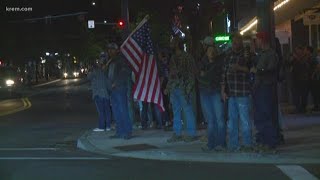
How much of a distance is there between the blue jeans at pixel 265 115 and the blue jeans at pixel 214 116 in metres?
0.59

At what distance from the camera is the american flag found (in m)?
13.0

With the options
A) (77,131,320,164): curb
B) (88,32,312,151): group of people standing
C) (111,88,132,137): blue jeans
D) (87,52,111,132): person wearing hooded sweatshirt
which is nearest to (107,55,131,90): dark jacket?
(111,88,132,137): blue jeans

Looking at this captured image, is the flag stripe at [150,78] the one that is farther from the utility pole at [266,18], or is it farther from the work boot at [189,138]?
the utility pole at [266,18]

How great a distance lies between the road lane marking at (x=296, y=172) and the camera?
873cm

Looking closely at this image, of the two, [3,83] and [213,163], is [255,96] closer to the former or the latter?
[213,163]

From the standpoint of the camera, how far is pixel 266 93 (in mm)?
10500

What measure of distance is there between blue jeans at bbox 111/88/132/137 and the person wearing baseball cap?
3176mm

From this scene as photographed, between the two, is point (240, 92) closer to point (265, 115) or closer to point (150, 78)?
point (265, 115)

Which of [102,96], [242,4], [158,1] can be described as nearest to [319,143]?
[102,96]

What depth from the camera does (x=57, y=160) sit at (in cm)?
1074

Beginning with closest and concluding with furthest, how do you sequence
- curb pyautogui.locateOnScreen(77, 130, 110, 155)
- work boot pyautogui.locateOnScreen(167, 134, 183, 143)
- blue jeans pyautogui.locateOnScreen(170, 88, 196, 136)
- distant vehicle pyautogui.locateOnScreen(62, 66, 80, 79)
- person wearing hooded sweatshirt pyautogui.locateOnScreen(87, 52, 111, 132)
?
1. curb pyautogui.locateOnScreen(77, 130, 110, 155)
2. blue jeans pyautogui.locateOnScreen(170, 88, 196, 136)
3. work boot pyautogui.locateOnScreen(167, 134, 183, 143)
4. person wearing hooded sweatshirt pyautogui.locateOnScreen(87, 52, 111, 132)
5. distant vehicle pyautogui.locateOnScreen(62, 66, 80, 79)

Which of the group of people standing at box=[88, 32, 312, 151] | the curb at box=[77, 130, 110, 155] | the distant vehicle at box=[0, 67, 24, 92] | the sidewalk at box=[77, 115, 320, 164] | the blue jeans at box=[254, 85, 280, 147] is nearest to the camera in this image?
the sidewalk at box=[77, 115, 320, 164]

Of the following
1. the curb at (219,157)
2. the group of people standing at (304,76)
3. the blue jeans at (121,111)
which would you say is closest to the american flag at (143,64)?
the blue jeans at (121,111)

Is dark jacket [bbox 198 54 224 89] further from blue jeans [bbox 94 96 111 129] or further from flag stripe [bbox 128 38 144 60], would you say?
blue jeans [bbox 94 96 111 129]
